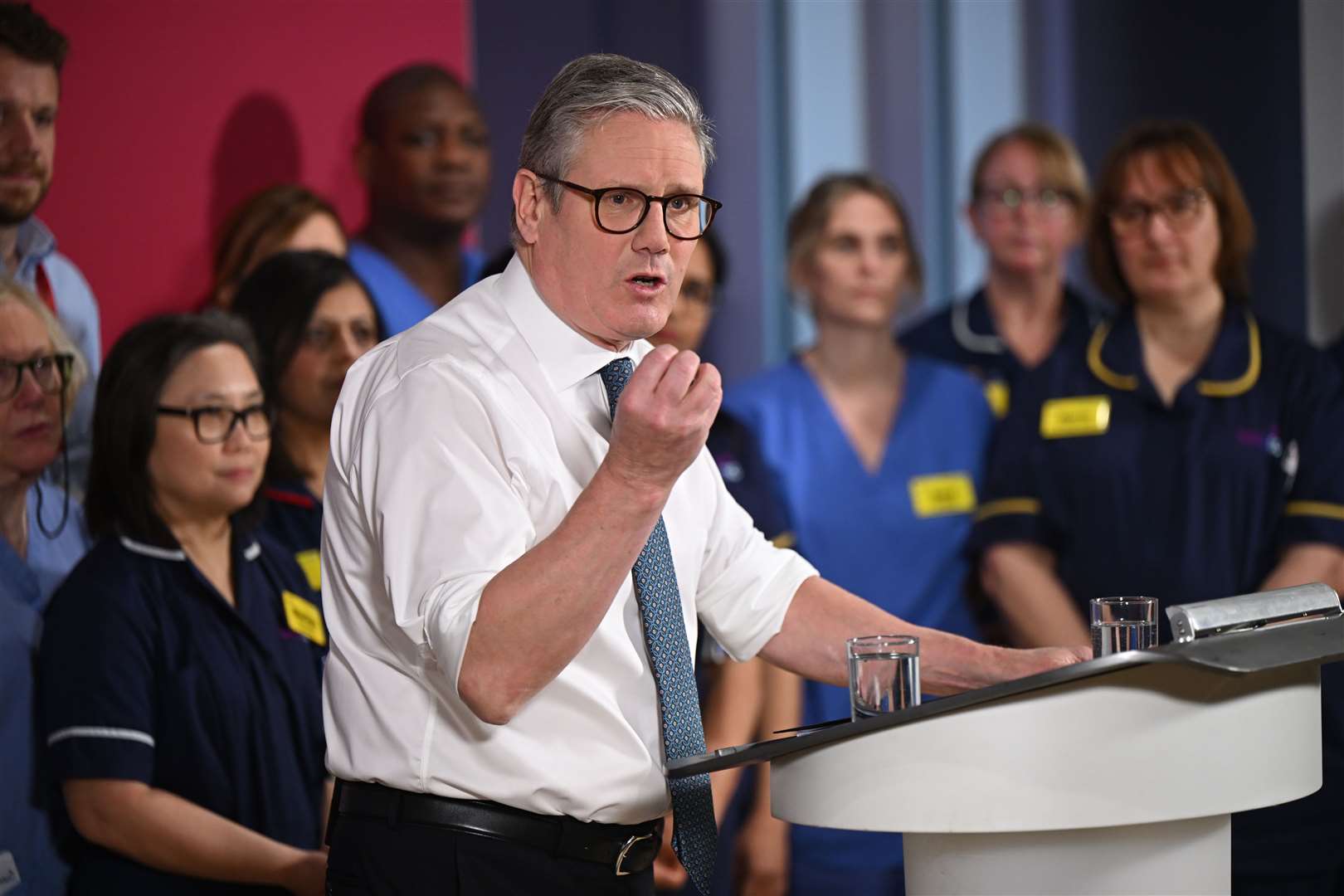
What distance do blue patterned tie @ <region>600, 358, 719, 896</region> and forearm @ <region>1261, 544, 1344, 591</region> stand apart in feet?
4.98

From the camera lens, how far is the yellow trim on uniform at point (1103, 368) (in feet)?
9.57

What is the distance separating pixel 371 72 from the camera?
10.5ft

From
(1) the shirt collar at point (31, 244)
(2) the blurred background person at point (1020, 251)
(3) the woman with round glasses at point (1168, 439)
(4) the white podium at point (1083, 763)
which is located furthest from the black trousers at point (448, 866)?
(2) the blurred background person at point (1020, 251)

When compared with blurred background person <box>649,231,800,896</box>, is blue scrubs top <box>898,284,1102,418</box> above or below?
above

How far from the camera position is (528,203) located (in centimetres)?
160

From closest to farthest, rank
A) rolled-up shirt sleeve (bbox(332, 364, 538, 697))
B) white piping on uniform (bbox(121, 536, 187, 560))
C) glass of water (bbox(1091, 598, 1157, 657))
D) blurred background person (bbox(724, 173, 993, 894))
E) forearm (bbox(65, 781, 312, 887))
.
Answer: rolled-up shirt sleeve (bbox(332, 364, 538, 697)) → glass of water (bbox(1091, 598, 1157, 657)) → forearm (bbox(65, 781, 312, 887)) → white piping on uniform (bbox(121, 536, 187, 560)) → blurred background person (bbox(724, 173, 993, 894))

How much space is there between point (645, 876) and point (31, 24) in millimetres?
1693

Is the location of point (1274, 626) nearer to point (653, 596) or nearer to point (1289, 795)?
point (1289, 795)

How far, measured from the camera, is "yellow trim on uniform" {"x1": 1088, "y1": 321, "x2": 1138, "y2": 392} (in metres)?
2.92

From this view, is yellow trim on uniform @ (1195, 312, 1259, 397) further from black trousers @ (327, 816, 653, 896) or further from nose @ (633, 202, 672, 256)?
black trousers @ (327, 816, 653, 896)

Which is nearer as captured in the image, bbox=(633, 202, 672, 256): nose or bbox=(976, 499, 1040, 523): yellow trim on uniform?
bbox=(633, 202, 672, 256): nose

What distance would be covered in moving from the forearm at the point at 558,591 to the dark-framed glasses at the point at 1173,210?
1.95 meters

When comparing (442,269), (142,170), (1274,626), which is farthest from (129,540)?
(1274,626)

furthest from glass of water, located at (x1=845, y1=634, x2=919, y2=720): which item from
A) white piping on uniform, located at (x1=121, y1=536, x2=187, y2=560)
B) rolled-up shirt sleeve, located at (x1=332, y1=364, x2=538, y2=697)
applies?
white piping on uniform, located at (x1=121, y1=536, x2=187, y2=560)
